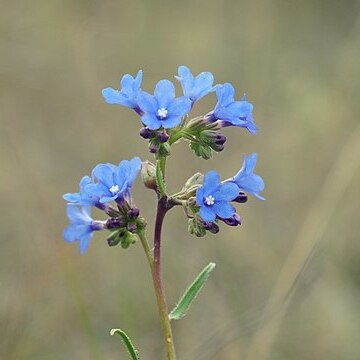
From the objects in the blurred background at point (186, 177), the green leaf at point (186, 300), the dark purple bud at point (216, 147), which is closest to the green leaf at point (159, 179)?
the dark purple bud at point (216, 147)

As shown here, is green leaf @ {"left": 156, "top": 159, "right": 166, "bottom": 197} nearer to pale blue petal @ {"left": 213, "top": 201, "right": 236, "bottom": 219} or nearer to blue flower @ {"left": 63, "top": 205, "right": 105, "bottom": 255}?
pale blue petal @ {"left": 213, "top": 201, "right": 236, "bottom": 219}

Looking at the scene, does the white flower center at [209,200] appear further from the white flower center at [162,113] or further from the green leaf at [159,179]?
the white flower center at [162,113]

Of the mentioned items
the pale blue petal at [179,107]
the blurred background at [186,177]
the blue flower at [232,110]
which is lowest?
the blurred background at [186,177]

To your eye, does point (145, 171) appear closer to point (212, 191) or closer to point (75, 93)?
point (212, 191)

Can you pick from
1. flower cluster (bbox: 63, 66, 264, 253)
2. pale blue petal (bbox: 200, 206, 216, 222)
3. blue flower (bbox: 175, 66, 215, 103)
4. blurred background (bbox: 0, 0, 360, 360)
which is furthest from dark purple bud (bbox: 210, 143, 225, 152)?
blurred background (bbox: 0, 0, 360, 360)

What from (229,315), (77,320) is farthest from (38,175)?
(229,315)

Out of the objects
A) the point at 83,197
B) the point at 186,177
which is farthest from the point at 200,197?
the point at 186,177
